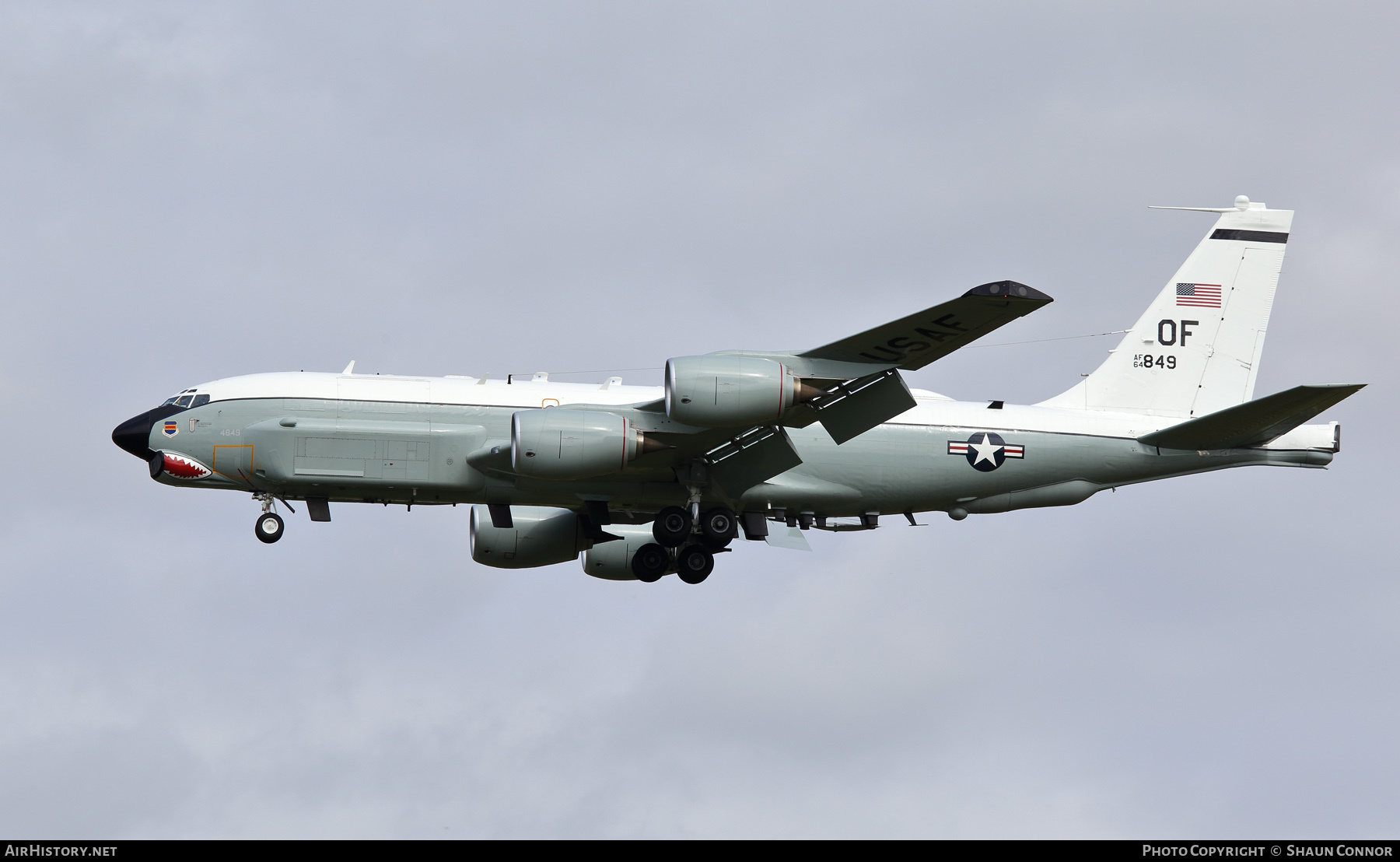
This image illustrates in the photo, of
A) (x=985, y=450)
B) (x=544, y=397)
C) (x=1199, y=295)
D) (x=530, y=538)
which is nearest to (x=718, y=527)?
(x=544, y=397)

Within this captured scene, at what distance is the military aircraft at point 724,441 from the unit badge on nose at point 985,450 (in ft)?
0.16

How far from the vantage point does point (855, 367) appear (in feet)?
123

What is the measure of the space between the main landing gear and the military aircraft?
0.21ft

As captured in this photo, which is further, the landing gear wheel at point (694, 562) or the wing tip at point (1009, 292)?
the landing gear wheel at point (694, 562)

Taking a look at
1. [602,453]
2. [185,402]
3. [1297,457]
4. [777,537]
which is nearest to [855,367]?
[602,453]

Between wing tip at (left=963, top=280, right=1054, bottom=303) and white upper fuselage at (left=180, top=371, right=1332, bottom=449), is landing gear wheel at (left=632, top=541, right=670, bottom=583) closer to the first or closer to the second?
white upper fuselage at (left=180, top=371, right=1332, bottom=449)

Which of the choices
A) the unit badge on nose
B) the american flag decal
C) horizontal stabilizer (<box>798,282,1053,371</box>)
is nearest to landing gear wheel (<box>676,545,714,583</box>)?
the unit badge on nose

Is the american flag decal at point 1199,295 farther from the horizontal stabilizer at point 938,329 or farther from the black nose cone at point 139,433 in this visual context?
the black nose cone at point 139,433

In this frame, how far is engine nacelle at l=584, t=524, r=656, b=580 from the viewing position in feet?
163

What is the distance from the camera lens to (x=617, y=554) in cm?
5019

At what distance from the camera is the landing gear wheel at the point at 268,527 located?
4175 centimetres

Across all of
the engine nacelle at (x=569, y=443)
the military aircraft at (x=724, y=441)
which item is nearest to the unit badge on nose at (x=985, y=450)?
the military aircraft at (x=724, y=441)

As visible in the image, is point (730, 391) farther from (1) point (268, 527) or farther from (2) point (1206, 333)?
(2) point (1206, 333)

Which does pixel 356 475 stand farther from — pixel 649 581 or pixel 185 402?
pixel 649 581
